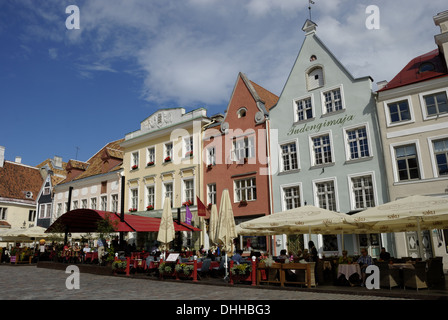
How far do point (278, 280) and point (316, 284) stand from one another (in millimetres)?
1283

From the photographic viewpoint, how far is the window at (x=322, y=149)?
71.3ft

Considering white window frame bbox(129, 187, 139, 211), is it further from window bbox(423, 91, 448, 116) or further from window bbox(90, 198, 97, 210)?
window bbox(423, 91, 448, 116)

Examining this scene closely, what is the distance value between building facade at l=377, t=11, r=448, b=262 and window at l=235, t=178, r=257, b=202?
857cm

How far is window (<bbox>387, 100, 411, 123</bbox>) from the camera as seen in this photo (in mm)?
19434

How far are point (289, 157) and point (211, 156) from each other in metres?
6.48

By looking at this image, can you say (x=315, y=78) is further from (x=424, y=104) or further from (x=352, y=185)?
(x=352, y=185)

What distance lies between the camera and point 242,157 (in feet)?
82.8

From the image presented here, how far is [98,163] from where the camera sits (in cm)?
3800

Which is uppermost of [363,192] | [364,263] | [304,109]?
[304,109]

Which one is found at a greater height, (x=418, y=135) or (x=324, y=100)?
(x=324, y=100)

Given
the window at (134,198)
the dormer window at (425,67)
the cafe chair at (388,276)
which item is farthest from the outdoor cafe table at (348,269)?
the window at (134,198)

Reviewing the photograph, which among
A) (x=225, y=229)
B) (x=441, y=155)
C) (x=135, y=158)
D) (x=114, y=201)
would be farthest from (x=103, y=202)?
(x=441, y=155)

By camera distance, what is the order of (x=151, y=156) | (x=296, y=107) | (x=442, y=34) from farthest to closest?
1. (x=151, y=156)
2. (x=296, y=107)
3. (x=442, y=34)

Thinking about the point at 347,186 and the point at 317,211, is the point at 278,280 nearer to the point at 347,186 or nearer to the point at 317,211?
the point at 317,211
